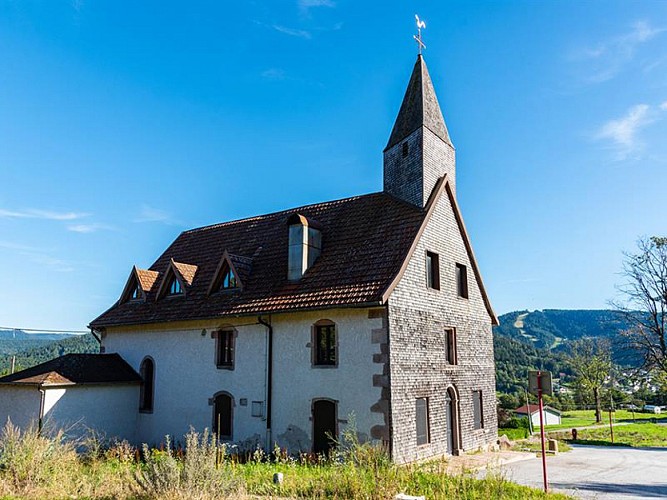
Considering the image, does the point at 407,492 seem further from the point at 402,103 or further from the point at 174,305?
the point at 402,103

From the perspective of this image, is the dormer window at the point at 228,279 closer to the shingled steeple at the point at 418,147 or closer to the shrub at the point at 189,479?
the shingled steeple at the point at 418,147

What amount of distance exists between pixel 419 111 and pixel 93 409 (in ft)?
57.3

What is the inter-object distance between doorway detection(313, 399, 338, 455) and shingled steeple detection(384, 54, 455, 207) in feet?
26.0

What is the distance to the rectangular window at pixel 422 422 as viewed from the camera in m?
16.5

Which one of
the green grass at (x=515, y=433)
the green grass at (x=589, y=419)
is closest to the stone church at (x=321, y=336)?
the green grass at (x=515, y=433)

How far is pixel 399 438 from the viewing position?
15492 mm

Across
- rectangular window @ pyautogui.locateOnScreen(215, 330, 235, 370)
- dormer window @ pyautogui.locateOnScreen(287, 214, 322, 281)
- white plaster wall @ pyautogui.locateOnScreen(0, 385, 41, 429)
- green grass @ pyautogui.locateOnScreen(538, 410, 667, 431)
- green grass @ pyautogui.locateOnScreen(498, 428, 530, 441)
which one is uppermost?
dormer window @ pyautogui.locateOnScreen(287, 214, 322, 281)

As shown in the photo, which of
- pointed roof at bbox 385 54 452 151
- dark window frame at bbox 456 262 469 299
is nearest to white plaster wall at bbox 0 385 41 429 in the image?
dark window frame at bbox 456 262 469 299

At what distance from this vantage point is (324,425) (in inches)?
653

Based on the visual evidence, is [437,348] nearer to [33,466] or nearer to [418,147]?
[418,147]

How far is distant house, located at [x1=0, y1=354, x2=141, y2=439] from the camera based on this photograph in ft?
63.3

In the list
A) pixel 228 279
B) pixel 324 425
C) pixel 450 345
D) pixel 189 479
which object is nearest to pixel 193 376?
pixel 228 279

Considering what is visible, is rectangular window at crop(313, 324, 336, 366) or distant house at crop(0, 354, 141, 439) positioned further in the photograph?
distant house at crop(0, 354, 141, 439)

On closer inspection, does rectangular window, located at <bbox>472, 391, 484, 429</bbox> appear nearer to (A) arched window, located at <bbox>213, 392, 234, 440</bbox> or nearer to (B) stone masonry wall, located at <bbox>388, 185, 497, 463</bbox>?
(B) stone masonry wall, located at <bbox>388, 185, 497, 463</bbox>
